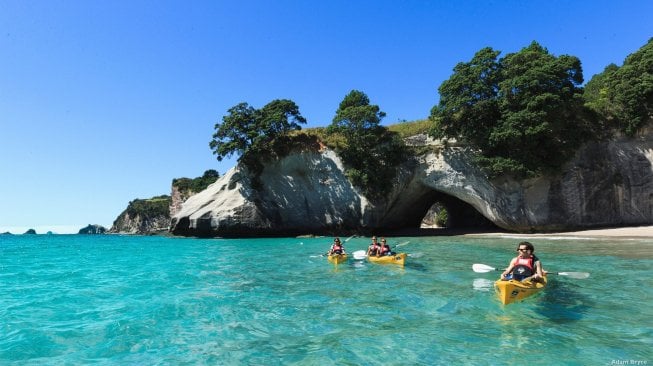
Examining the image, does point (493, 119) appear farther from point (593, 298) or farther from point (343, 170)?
point (593, 298)

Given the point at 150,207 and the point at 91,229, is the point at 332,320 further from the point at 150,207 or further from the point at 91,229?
the point at 91,229

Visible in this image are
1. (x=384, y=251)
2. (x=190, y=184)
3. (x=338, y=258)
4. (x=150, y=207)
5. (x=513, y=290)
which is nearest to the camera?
(x=513, y=290)

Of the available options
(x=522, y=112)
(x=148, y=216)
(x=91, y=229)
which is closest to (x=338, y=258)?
(x=522, y=112)

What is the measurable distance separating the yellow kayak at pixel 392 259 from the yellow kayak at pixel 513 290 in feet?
21.2

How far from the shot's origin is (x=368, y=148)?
1553 inches

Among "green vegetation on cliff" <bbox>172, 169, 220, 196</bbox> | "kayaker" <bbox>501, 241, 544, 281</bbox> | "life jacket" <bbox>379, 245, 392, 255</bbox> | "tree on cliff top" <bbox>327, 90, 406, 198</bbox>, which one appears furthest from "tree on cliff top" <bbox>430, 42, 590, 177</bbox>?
"green vegetation on cliff" <bbox>172, 169, 220, 196</bbox>

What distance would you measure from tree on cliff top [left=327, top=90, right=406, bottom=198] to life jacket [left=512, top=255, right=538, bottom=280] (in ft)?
91.6

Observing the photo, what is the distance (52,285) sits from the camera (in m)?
14.3

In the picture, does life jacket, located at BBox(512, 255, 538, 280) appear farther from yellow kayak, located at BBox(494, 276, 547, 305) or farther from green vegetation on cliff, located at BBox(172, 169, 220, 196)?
green vegetation on cliff, located at BBox(172, 169, 220, 196)

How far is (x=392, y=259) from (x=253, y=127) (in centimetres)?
2916

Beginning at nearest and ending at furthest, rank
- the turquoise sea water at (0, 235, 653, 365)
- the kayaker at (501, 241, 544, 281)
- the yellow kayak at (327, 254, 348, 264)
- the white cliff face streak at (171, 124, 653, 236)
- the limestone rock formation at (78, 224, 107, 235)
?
the turquoise sea water at (0, 235, 653, 365) < the kayaker at (501, 241, 544, 281) < the yellow kayak at (327, 254, 348, 264) < the white cliff face streak at (171, 124, 653, 236) < the limestone rock formation at (78, 224, 107, 235)

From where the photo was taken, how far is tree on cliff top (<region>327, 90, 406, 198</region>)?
3806cm

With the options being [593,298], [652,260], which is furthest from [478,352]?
[652,260]

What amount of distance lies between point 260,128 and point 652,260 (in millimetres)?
34501
